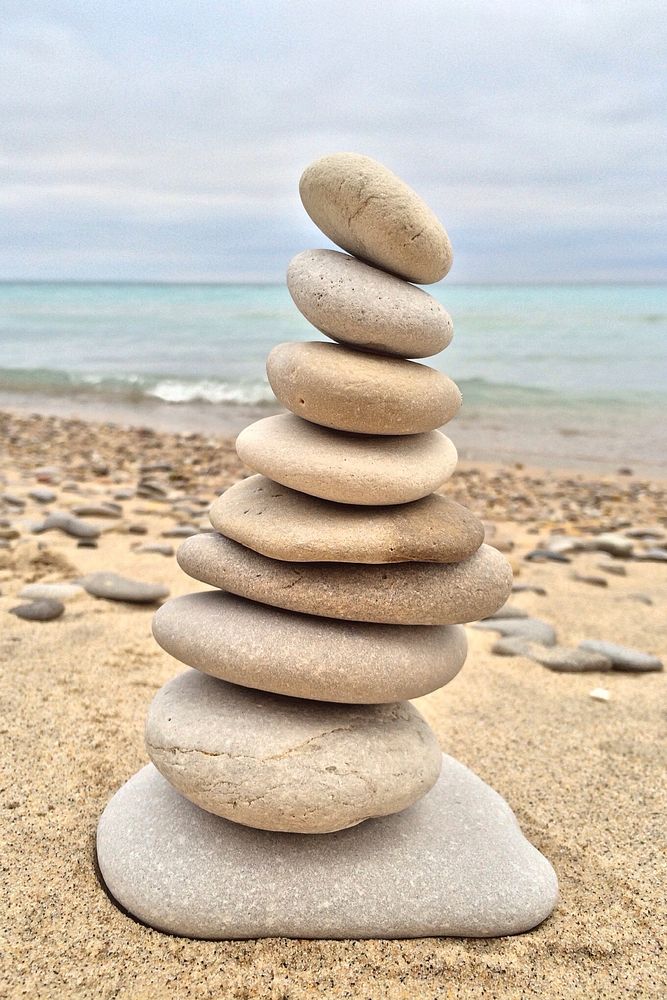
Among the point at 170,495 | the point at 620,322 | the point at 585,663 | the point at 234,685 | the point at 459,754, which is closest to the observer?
the point at 234,685

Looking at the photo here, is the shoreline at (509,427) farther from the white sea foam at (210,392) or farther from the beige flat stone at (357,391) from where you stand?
the beige flat stone at (357,391)

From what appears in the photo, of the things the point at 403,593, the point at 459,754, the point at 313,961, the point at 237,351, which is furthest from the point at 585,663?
the point at 237,351

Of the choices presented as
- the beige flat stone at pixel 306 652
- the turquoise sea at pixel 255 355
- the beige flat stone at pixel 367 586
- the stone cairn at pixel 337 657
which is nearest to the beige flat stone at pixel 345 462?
the stone cairn at pixel 337 657

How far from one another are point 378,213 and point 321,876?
2.22 metres

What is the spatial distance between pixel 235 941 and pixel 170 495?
22.1 feet

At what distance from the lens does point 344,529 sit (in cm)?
282

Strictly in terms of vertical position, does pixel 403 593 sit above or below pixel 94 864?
above

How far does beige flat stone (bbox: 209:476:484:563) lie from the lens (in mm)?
2787

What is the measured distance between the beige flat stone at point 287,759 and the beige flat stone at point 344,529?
578 millimetres

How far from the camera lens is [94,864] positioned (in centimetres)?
288

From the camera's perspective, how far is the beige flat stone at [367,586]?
9.31 ft

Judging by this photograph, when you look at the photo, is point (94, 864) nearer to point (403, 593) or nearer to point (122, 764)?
point (122, 764)

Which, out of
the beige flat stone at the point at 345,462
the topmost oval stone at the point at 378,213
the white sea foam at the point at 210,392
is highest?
the topmost oval stone at the point at 378,213

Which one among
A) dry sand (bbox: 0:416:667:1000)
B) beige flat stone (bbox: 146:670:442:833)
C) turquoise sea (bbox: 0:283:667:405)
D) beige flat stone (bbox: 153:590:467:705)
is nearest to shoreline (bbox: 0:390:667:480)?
turquoise sea (bbox: 0:283:667:405)
